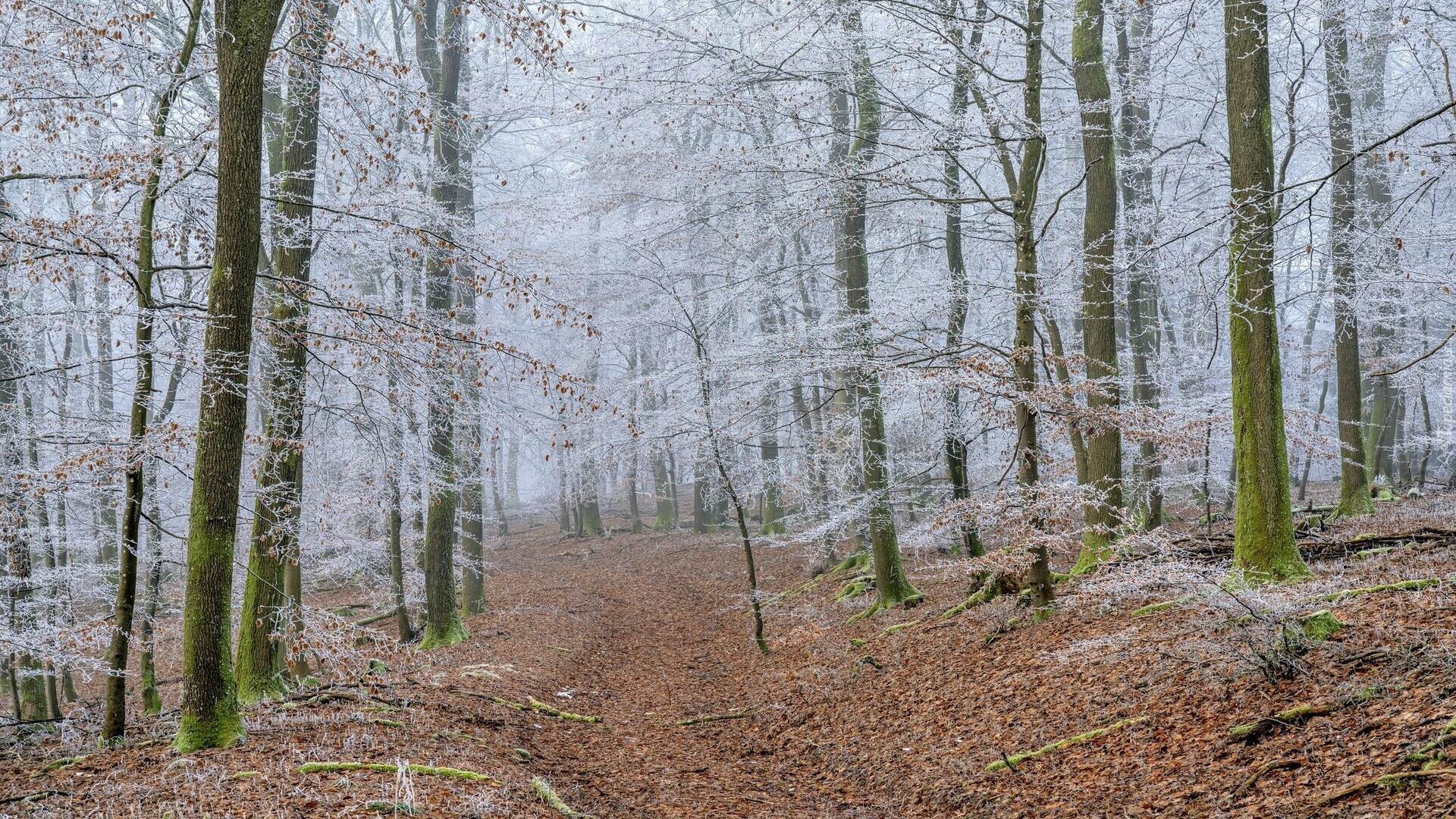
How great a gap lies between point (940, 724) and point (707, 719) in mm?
2654

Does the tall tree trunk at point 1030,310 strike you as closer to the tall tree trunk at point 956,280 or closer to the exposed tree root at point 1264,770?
the tall tree trunk at point 956,280

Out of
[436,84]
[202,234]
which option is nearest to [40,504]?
[202,234]

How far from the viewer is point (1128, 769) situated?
183 inches

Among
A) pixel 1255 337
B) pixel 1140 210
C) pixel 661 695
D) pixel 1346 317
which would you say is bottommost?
pixel 661 695

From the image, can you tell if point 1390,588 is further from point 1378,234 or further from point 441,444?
point 441,444

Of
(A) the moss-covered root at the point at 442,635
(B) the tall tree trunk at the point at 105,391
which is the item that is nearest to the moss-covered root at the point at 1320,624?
(B) the tall tree trunk at the point at 105,391

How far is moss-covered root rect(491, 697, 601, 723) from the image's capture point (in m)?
7.97

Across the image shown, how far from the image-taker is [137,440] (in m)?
5.95

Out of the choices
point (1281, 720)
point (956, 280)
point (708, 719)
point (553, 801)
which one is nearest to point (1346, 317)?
point (956, 280)

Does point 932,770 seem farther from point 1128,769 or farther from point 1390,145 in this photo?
point 1390,145

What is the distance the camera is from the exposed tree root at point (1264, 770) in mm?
3967

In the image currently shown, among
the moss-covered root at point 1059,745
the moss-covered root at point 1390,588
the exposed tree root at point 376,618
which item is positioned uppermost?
the moss-covered root at point 1390,588

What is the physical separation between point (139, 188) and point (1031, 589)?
8.41 meters

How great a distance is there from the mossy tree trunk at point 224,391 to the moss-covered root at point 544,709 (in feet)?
9.15
